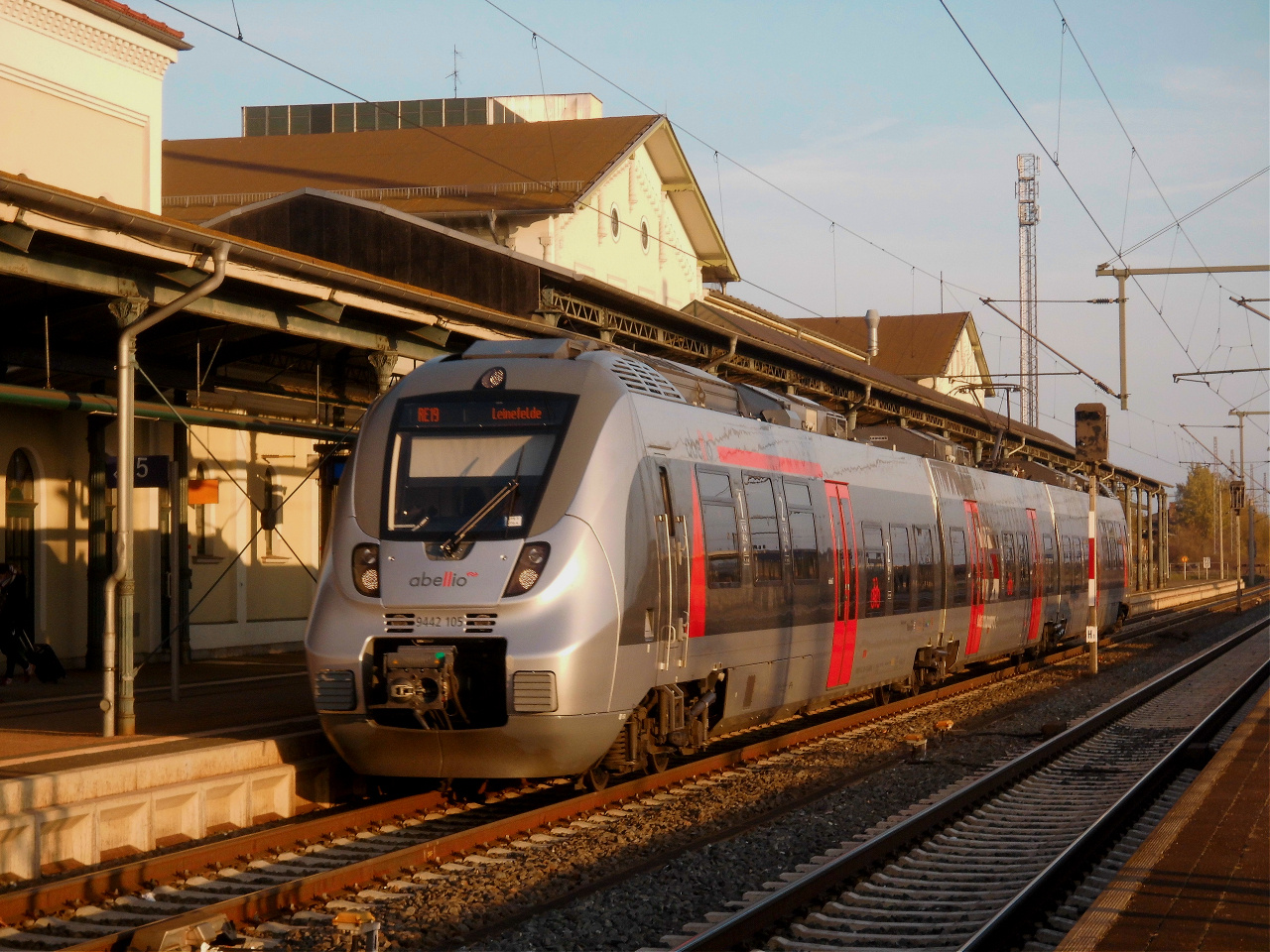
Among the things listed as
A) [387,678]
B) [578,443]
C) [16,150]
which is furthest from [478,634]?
[16,150]

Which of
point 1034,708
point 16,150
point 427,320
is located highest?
point 16,150

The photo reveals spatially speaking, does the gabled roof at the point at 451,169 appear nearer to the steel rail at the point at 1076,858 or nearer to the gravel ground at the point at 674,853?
the gravel ground at the point at 674,853

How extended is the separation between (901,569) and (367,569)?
842 cm

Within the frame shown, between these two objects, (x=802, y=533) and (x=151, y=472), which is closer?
(x=151, y=472)

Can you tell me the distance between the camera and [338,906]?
753 cm

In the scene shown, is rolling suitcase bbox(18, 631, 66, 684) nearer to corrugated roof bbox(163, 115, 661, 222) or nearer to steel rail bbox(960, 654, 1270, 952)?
steel rail bbox(960, 654, 1270, 952)

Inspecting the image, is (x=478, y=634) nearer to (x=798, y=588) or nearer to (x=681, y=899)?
(x=681, y=899)

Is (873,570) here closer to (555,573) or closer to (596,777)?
(596,777)

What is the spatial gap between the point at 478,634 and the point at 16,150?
1651 centimetres

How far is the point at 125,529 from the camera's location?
464 inches

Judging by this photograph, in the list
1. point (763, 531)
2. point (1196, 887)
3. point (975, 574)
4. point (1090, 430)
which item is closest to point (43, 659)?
point (763, 531)

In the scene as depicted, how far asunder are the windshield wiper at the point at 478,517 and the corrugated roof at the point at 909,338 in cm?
6177

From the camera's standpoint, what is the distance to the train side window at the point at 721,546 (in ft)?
38.0

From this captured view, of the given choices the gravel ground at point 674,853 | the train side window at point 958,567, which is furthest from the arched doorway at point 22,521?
the train side window at point 958,567
